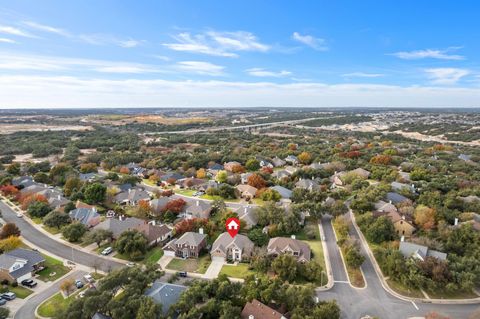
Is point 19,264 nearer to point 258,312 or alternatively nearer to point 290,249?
point 258,312

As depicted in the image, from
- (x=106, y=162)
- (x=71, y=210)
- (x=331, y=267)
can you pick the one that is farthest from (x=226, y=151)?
(x=331, y=267)

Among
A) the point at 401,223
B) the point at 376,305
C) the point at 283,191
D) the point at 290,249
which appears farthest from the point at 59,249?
the point at 401,223

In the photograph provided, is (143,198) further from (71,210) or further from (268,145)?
(268,145)

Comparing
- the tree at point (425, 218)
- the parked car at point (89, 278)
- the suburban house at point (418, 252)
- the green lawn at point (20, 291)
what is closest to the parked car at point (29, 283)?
the green lawn at point (20, 291)

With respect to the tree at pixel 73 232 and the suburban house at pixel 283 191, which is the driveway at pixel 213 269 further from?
the suburban house at pixel 283 191

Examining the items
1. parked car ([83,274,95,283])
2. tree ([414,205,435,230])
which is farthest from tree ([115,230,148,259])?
tree ([414,205,435,230])
